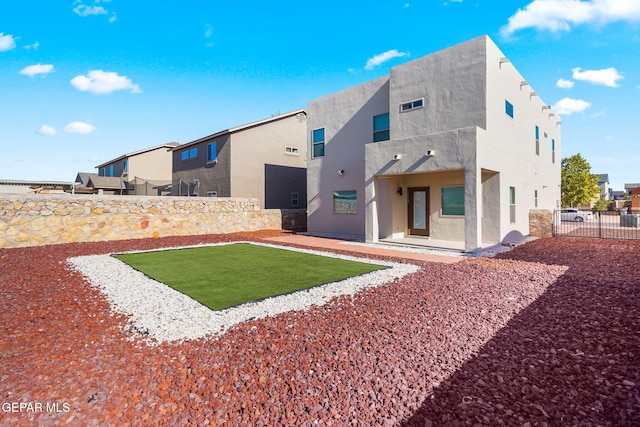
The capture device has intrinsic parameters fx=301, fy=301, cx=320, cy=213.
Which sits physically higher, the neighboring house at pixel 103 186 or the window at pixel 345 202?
the neighboring house at pixel 103 186

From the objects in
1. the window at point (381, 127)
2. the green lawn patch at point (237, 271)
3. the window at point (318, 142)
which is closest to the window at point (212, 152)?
the window at point (318, 142)

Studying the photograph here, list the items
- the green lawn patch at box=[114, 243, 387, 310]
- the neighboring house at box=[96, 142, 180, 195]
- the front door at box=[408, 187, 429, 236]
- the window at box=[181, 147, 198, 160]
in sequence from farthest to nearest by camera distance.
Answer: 1. the neighboring house at box=[96, 142, 180, 195]
2. the window at box=[181, 147, 198, 160]
3. the front door at box=[408, 187, 429, 236]
4. the green lawn patch at box=[114, 243, 387, 310]

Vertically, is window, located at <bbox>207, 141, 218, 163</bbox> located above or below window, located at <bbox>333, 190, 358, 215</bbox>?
above

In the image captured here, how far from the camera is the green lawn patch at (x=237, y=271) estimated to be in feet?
19.2

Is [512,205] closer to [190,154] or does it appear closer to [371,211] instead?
[371,211]

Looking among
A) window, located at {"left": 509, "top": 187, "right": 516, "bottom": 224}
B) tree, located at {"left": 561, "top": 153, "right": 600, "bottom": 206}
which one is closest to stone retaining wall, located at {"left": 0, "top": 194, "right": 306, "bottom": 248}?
window, located at {"left": 509, "top": 187, "right": 516, "bottom": 224}

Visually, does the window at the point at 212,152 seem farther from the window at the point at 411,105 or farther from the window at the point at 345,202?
the window at the point at 411,105

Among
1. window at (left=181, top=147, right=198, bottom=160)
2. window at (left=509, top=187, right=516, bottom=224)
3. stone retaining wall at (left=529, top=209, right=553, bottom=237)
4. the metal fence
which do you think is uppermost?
window at (left=181, top=147, right=198, bottom=160)

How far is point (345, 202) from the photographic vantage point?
1584 cm

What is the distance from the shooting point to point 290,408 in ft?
8.18

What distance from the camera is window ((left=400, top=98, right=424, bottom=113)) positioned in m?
12.3

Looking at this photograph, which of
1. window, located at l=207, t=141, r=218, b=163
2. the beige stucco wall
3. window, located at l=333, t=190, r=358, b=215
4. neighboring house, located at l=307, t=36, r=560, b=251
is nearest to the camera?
neighboring house, located at l=307, t=36, r=560, b=251

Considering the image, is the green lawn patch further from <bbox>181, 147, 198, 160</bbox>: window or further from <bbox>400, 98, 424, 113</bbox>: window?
<bbox>181, 147, 198, 160</bbox>: window

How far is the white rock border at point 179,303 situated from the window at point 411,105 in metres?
7.51
